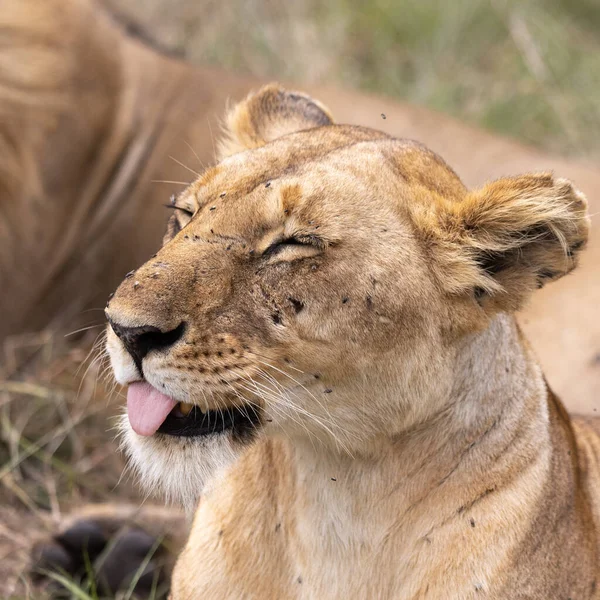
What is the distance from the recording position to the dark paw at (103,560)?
3074 mm

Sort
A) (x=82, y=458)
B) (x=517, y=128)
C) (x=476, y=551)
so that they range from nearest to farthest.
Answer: (x=476, y=551) → (x=82, y=458) → (x=517, y=128)

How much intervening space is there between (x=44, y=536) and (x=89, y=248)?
1358 millimetres

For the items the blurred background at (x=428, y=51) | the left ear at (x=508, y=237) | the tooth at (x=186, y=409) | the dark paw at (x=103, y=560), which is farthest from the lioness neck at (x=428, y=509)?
the blurred background at (x=428, y=51)

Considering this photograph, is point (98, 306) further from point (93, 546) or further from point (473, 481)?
point (473, 481)

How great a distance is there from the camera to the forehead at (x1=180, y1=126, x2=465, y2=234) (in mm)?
1968

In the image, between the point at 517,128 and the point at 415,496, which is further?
the point at 517,128

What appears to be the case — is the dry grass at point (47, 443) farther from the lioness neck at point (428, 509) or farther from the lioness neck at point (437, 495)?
the lioness neck at point (437, 495)

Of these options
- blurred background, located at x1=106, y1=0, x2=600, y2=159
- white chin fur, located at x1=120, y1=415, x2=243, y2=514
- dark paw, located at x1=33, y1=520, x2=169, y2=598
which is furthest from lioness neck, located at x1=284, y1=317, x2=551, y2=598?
blurred background, located at x1=106, y1=0, x2=600, y2=159

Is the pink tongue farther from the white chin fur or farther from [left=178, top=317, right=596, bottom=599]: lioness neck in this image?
[left=178, top=317, right=596, bottom=599]: lioness neck

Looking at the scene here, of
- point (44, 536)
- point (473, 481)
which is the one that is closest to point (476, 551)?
point (473, 481)

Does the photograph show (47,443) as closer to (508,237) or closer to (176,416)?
(176,416)

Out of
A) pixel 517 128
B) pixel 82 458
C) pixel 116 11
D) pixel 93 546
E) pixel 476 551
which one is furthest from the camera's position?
pixel 517 128

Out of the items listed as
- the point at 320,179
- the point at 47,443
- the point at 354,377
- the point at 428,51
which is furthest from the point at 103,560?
the point at 428,51

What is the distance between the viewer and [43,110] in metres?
4.02
